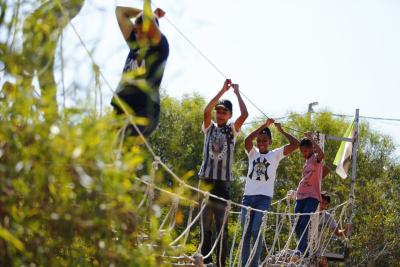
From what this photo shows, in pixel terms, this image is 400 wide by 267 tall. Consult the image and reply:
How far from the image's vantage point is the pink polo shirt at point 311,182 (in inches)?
313

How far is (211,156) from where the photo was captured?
630 cm

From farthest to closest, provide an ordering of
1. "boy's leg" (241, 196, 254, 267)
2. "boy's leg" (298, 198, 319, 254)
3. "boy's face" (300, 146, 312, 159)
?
"boy's face" (300, 146, 312, 159), "boy's leg" (298, 198, 319, 254), "boy's leg" (241, 196, 254, 267)

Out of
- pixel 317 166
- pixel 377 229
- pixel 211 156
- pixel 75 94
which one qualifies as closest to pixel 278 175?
pixel 377 229

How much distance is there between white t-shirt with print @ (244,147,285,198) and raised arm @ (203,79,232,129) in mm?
631

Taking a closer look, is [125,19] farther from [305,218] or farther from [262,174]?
[305,218]

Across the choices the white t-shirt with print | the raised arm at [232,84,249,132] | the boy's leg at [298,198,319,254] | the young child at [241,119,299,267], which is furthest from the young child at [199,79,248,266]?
the boy's leg at [298,198,319,254]

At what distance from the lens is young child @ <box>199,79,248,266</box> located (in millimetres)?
6180

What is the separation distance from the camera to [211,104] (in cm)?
654

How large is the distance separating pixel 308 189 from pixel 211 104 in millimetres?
1840

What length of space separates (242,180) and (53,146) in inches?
934

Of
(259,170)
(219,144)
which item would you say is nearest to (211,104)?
(219,144)

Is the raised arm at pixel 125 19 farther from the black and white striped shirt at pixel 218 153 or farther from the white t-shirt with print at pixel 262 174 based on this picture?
the white t-shirt with print at pixel 262 174

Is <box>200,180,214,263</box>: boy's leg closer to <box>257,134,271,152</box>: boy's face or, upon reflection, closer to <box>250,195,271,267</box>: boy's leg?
<box>250,195,271,267</box>: boy's leg

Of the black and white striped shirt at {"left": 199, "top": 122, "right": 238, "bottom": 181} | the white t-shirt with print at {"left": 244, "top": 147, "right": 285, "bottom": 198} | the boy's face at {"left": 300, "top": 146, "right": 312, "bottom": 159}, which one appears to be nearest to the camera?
the black and white striped shirt at {"left": 199, "top": 122, "right": 238, "bottom": 181}
